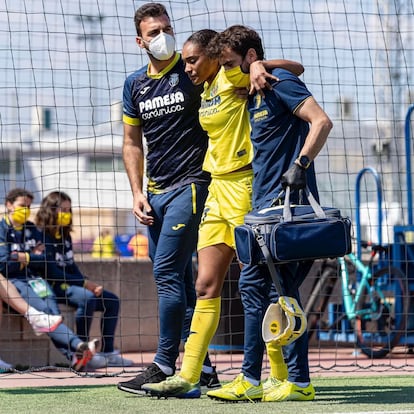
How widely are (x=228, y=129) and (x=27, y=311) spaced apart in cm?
360

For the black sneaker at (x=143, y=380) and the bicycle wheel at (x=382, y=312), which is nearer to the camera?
the black sneaker at (x=143, y=380)

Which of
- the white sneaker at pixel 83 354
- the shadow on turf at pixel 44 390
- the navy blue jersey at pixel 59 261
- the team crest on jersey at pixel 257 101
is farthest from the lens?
the navy blue jersey at pixel 59 261

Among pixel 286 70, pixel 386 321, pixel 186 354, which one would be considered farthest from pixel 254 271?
pixel 386 321

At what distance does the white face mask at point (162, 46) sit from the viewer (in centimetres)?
656

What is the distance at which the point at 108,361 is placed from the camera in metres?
9.51

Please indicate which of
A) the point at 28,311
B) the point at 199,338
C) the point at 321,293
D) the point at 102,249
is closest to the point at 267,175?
the point at 199,338

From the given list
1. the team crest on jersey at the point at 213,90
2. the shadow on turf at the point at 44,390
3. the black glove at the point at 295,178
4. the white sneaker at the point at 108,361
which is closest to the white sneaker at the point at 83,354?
the white sneaker at the point at 108,361

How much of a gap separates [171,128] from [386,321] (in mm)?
4391

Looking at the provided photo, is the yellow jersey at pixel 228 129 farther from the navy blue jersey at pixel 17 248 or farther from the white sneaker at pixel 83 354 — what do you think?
the navy blue jersey at pixel 17 248

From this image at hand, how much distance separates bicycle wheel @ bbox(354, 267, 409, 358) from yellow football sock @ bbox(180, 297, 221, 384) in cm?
399

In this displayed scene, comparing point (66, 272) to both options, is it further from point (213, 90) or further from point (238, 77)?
point (238, 77)

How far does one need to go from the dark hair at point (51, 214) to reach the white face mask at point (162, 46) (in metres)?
3.34

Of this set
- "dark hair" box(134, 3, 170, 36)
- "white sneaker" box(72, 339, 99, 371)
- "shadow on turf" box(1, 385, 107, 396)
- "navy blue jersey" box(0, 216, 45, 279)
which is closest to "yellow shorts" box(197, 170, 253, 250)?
"dark hair" box(134, 3, 170, 36)

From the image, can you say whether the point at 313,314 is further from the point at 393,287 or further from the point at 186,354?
the point at 186,354
